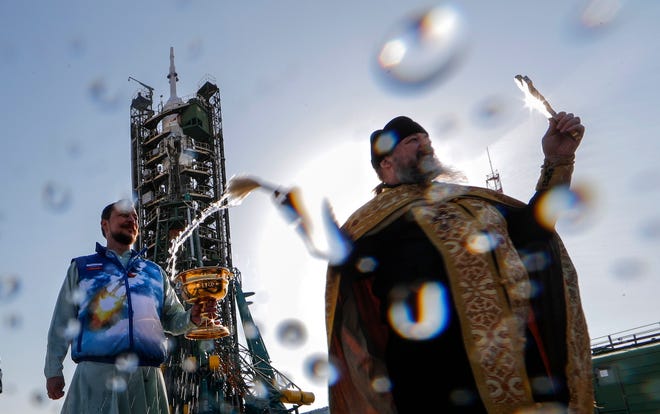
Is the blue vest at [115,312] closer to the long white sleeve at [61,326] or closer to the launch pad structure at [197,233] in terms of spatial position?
the long white sleeve at [61,326]

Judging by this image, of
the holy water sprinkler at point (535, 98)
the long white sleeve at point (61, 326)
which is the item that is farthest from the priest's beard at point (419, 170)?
the long white sleeve at point (61, 326)

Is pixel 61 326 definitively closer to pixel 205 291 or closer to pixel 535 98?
pixel 205 291

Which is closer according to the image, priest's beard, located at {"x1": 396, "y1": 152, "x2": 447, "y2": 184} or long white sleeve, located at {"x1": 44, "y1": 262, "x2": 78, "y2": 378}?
priest's beard, located at {"x1": 396, "y1": 152, "x2": 447, "y2": 184}

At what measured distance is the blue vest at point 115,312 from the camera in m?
2.85

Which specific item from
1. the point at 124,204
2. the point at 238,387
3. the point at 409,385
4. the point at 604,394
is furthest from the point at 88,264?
the point at 238,387

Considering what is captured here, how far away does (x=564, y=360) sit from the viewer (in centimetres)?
227

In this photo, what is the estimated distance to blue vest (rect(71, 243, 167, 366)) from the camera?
9.35 feet

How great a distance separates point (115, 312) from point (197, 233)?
29.0 metres

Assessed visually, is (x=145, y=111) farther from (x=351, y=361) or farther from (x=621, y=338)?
(x=351, y=361)

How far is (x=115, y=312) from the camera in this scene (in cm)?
295

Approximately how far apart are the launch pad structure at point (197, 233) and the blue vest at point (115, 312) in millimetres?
16594

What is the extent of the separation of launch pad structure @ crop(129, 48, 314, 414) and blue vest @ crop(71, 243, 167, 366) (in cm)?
1659

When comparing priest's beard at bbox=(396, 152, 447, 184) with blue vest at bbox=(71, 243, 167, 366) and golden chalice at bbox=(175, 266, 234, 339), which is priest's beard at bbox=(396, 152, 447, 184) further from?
blue vest at bbox=(71, 243, 167, 366)

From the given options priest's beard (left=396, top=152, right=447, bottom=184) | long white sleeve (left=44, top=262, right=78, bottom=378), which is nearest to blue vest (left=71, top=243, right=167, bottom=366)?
long white sleeve (left=44, top=262, right=78, bottom=378)
